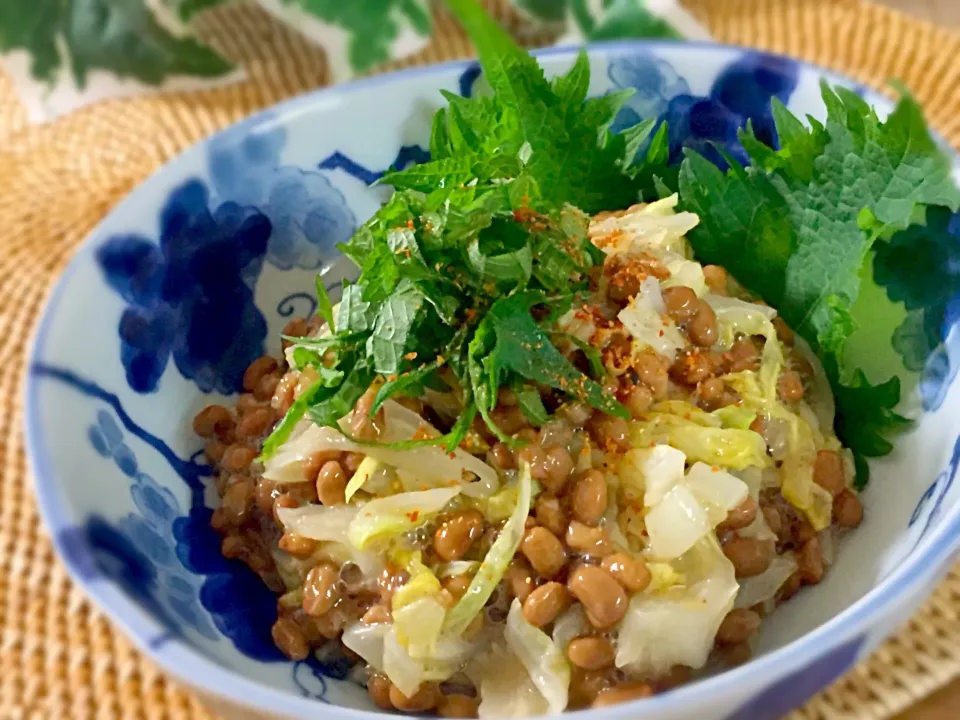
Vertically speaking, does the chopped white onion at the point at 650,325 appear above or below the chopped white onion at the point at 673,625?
above

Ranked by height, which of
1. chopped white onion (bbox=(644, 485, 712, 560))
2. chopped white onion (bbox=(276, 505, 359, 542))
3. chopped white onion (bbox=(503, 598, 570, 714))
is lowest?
chopped white onion (bbox=(503, 598, 570, 714))

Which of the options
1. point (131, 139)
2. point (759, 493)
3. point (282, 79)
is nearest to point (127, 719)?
point (759, 493)

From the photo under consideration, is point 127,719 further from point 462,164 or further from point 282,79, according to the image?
point 282,79

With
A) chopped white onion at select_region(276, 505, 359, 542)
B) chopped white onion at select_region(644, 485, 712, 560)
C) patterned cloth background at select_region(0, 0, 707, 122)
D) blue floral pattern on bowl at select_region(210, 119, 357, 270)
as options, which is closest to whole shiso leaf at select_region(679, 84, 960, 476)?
chopped white onion at select_region(644, 485, 712, 560)

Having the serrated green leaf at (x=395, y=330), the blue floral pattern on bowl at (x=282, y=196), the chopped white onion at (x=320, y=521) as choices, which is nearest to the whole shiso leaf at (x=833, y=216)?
the serrated green leaf at (x=395, y=330)

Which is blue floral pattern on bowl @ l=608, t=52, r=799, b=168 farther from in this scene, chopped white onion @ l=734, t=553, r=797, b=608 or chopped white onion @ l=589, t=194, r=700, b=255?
chopped white onion @ l=734, t=553, r=797, b=608

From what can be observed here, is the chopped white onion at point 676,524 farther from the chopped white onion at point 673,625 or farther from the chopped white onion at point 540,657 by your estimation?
the chopped white onion at point 540,657
